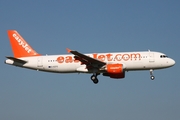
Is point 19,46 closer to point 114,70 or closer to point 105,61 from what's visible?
point 105,61

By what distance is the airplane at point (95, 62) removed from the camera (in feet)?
179

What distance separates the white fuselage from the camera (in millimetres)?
54719

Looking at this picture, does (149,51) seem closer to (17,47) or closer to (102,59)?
(102,59)

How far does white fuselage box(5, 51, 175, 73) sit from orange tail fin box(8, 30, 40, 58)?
4.36 ft

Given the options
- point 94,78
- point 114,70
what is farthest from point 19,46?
point 114,70

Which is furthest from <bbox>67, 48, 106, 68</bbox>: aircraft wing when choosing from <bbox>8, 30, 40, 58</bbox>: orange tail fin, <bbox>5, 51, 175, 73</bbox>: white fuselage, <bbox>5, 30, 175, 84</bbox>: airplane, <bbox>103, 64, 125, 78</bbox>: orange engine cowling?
<bbox>8, 30, 40, 58</bbox>: orange tail fin

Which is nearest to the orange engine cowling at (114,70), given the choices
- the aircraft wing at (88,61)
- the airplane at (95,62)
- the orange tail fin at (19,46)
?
the airplane at (95,62)

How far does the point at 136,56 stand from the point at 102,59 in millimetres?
4931

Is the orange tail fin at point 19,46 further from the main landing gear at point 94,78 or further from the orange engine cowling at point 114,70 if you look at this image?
the orange engine cowling at point 114,70

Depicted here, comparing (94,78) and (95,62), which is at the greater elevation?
(95,62)

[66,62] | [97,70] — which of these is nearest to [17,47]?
[66,62]

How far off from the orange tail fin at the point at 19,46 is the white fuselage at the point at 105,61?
4.36 ft

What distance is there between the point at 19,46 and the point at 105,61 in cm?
1486

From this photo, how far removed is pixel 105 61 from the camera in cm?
5609
